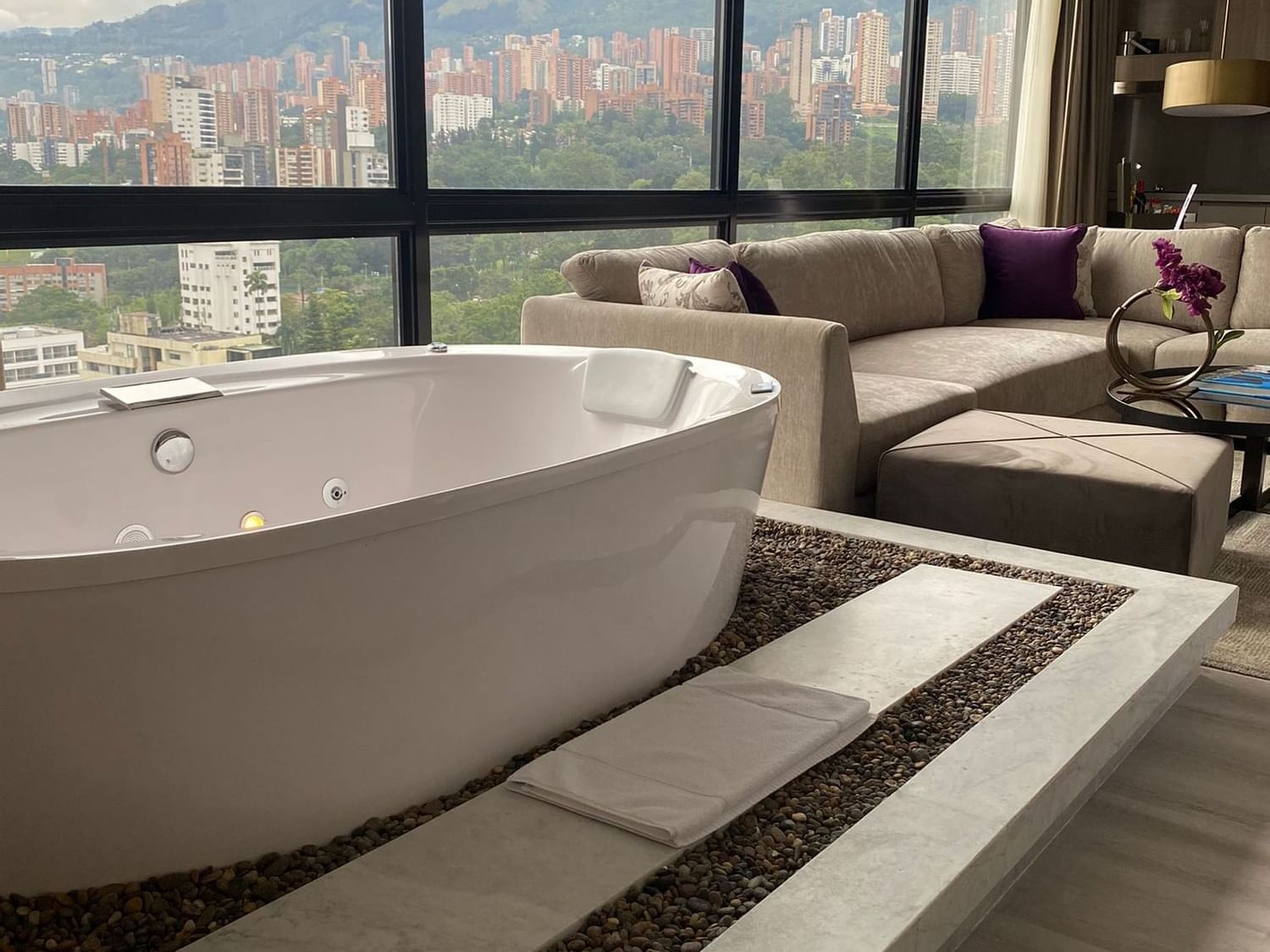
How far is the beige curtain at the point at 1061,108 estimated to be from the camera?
683 centimetres

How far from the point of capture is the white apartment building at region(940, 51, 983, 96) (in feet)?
21.0

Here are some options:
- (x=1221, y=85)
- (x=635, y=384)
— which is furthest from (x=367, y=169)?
(x=1221, y=85)

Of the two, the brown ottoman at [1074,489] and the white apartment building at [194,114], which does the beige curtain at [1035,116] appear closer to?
the brown ottoman at [1074,489]

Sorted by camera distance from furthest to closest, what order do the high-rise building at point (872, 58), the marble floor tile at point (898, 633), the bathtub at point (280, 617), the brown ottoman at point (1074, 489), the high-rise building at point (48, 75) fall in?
the high-rise building at point (872, 58) < the high-rise building at point (48, 75) < the brown ottoman at point (1074, 489) < the marble floor tile at point (898, 633) < the bathtub at point (280, 617)

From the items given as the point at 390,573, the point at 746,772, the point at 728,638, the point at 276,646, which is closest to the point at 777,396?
the point at 728,638

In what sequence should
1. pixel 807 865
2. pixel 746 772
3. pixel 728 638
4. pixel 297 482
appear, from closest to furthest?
pixel 807 865 → pixel 746 772 → pixel 728 638 → pixel 297 482

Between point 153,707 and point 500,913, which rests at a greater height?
point 153,707

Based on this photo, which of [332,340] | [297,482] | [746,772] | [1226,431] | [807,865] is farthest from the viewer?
[332,340]

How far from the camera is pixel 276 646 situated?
1557 millimetres

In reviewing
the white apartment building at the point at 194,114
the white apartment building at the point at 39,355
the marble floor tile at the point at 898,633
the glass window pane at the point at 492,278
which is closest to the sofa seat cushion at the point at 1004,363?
the glass window pane at the point at 492,278

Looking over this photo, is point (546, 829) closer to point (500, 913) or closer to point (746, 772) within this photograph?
point (500, 913)

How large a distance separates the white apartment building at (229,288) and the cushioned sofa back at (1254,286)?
11.6 ft

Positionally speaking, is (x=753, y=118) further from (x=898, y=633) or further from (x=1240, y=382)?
(x=898, y=633)

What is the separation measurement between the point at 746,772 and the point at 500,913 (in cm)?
45
